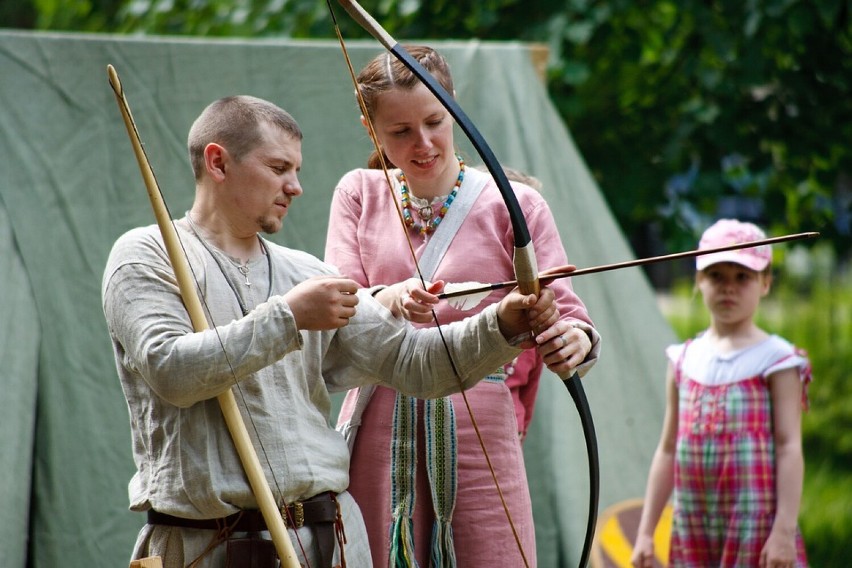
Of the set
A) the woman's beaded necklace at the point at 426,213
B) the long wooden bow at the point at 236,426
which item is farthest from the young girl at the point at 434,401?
the long wooden bow at the point at 236,426

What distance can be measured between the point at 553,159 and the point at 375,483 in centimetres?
163

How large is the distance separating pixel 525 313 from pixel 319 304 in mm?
339

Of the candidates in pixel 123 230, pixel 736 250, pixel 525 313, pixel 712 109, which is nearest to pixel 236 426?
pixel 525 313

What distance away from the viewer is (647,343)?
347cm

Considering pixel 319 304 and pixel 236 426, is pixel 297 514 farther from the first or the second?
pixel 319 304

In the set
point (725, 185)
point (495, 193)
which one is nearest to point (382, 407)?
point (495, 193)

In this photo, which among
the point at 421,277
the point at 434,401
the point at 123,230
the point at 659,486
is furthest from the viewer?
the point at 123,230

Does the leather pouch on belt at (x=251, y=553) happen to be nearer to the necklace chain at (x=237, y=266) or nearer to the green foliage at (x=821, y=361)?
the necklace chain at (x=237, y=266)

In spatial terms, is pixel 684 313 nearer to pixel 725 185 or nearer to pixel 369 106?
pixel 725 185

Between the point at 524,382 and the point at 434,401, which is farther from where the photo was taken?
the point at 524,382

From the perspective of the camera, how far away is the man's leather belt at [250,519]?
5.73 feet

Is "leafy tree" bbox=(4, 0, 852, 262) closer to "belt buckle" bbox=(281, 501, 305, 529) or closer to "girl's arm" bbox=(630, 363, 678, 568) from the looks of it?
"girl's arm" bbox=(630, 363, 678, 568)

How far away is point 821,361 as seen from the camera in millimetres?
6723

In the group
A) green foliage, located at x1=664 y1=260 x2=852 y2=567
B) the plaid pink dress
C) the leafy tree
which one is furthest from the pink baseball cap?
green foliage, located at x1=664 y1=260 x2=852 y2=567
